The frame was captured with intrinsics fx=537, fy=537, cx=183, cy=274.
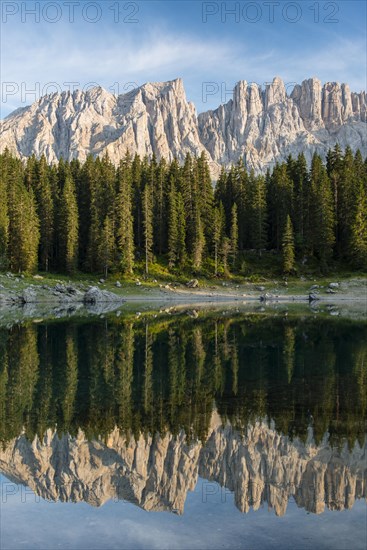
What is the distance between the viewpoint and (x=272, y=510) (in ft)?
32.8

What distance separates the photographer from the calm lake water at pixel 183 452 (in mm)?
9297

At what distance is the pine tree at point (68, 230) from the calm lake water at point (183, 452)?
65.0 m

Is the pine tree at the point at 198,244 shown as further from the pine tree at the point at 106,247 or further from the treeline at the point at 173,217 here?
the pine tree at the point at 106,247

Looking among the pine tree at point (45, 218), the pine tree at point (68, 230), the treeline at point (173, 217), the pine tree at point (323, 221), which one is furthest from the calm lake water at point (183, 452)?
the pine tree at point (45, 218)

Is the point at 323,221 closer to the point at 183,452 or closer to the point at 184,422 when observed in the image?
the point at 184,422

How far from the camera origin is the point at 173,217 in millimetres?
97250

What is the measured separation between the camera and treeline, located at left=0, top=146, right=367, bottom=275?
90188 millimetres

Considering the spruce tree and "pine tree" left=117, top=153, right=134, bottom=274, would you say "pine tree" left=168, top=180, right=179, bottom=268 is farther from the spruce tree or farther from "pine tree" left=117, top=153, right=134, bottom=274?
"pine tree" left=117, top=153, right=134, bottom=274

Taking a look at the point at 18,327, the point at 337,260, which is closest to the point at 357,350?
the point at 18,327

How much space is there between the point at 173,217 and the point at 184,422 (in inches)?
3273

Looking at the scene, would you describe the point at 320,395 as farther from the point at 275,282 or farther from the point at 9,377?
the point at 275,282

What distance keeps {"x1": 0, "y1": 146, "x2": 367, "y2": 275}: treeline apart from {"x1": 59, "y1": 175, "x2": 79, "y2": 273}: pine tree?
0.57 feet

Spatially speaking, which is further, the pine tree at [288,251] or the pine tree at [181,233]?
the pine tree at [181,233]

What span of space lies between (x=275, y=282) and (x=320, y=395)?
69.4m
